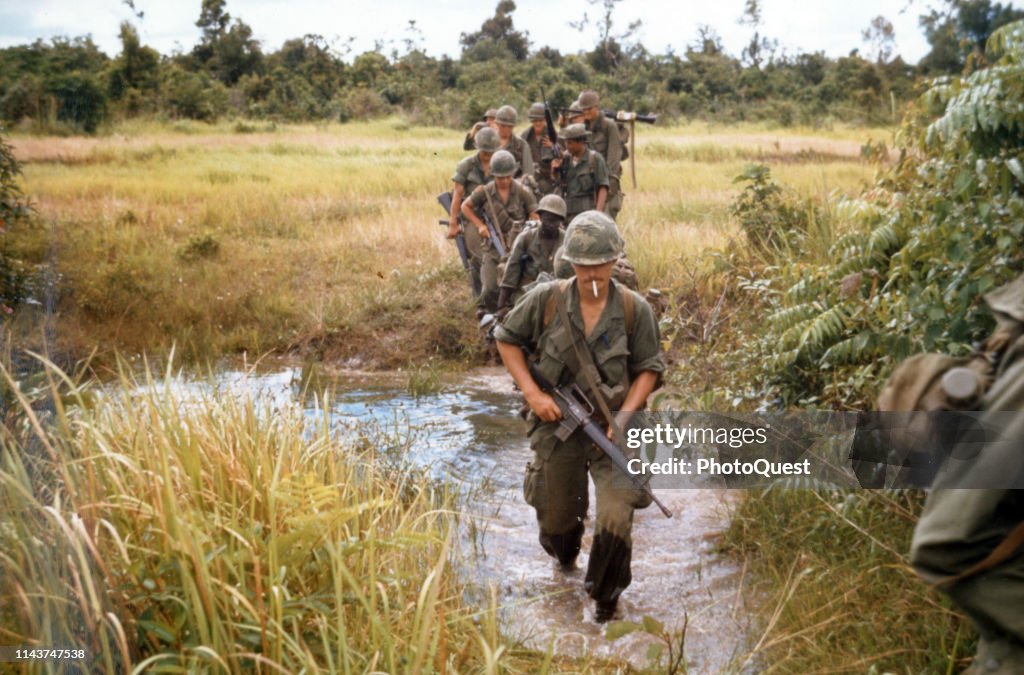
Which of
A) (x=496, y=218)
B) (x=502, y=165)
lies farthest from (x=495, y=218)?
(x=502, y=165)

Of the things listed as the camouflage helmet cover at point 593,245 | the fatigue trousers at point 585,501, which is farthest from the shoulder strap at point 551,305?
the fatigue trousers at point 585,501

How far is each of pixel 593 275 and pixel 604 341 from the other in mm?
336

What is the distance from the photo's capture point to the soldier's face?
4746 millimetres

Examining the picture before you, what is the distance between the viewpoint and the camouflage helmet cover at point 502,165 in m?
9.49

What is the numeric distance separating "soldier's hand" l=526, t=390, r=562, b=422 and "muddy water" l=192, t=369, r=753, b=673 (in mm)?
561

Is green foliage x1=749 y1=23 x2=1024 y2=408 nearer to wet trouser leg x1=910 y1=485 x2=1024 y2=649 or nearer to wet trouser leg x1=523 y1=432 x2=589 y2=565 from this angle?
wet trouser leg x1=523 y1=432 x2=589 y2=565

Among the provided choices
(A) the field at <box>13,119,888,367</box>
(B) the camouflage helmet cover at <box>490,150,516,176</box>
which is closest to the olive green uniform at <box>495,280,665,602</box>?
(A) the field at <box>13,119,888,367</box>

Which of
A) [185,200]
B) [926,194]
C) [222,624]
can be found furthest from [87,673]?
[185,200]

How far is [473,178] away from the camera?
10.9 m

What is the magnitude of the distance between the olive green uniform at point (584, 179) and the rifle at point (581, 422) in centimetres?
564

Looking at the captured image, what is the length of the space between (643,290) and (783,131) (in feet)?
71.5

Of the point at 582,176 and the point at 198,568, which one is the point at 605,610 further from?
the point at 582,176

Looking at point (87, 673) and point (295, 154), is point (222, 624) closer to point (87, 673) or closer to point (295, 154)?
point (87, 673)

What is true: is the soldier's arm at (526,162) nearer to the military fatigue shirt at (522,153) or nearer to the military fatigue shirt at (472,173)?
the military fatigue shirt at (522,153)
